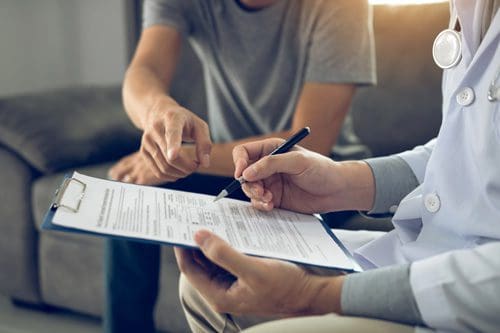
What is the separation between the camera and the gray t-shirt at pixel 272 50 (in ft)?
4.52

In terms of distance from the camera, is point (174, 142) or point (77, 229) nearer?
point (77, 229)

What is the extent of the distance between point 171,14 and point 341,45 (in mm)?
389

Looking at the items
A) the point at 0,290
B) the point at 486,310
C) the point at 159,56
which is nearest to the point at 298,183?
the point at 486,310

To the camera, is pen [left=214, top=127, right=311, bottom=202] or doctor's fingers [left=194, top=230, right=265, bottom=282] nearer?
doctor's fingers [left=194, top=230, right=265, bottom=282]

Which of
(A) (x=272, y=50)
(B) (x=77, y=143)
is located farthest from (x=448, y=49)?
(B) (x=77, y=143)

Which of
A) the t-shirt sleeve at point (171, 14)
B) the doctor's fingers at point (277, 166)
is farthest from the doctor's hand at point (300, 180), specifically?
the t-shirt sleeve at point (171, 14)

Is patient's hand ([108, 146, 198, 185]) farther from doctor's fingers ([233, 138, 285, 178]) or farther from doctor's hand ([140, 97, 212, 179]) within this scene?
doctor's fingers ([233, 138, 285, 178])

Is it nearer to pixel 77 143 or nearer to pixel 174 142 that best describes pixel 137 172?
pixel 174 142

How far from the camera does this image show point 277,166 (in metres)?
0.82

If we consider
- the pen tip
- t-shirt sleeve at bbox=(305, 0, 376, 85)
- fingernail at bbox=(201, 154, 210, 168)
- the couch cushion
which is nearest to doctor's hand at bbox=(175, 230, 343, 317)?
the pen tip

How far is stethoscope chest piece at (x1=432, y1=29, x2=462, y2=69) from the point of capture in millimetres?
752

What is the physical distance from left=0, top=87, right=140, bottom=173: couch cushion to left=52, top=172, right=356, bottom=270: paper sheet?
2.96 feet

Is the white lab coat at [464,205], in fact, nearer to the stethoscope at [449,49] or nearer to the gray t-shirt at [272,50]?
the stethoscope at [449,49]

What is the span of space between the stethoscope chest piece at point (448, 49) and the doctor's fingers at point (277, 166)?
20 centimetres
